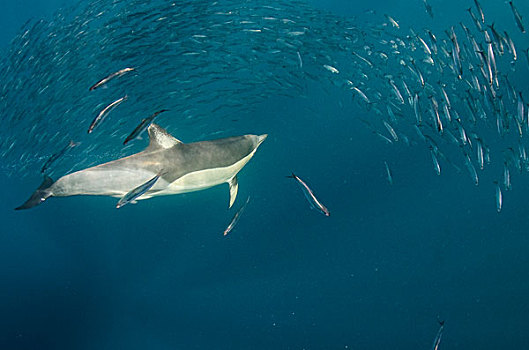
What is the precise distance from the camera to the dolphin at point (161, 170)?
10.2ft

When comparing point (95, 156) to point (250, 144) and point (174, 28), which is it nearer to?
point (174, 28)

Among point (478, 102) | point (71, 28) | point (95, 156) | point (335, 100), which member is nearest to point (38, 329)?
point (95, 156)

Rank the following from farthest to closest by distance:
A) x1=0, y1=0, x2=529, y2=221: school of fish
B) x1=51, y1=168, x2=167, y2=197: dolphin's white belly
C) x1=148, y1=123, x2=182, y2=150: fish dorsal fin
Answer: x1=0, y1=0, x2=529, y2=221: school of fish, x1=148, y1=123, x2=182, y2=150: fish dorsal fin, x1=51, y1=168, x2=167, y2=197: dolphin's white belly

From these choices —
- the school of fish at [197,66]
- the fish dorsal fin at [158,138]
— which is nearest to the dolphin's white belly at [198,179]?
the fish dorsal fin at [158,138]

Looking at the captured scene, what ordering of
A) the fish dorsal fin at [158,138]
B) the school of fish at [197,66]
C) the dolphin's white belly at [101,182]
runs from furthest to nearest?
the school of fish at [197,66]
the fish dorsal fin at [158,138]
the dolphin's white belly at [101,182]

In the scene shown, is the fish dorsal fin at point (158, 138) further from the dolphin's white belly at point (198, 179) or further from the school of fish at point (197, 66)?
the school of fish at point (197, 66)

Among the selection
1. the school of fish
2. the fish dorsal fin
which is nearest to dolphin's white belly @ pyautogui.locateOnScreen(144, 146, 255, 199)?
the fish dorsal fin

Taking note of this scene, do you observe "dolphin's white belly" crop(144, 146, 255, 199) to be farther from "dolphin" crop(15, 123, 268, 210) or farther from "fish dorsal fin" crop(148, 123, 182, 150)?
"fish dorsal fin" crop(148, 123, 182, 150)

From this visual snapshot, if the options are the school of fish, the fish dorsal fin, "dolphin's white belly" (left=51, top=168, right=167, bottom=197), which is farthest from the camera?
the school of fish

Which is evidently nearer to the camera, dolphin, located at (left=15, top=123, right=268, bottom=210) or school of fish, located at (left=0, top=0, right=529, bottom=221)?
dolphin, located at (left=15, top=123, right=268, bottom=210)

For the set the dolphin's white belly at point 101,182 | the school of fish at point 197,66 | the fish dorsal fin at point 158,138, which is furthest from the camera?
the school of fish at point 197,66

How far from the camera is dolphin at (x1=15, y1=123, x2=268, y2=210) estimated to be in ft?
10.2

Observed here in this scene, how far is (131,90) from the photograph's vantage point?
7688mm

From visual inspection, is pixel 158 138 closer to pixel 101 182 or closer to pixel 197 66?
pixel 101 182
